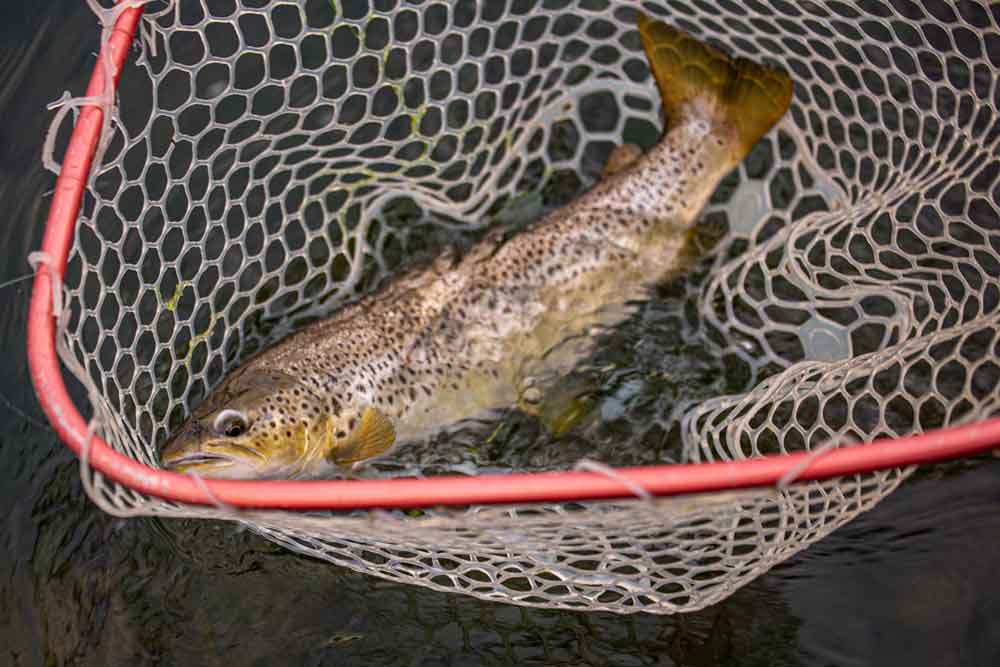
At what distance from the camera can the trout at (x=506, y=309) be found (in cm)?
327

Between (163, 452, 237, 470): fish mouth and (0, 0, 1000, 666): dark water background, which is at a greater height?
(163, 452, 237, 470): fish mouth

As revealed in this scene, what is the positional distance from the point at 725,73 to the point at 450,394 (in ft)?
4.75

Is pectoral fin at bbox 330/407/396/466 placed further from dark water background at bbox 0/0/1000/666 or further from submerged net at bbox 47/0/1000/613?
dark water background at bbox 0/0/1000/666

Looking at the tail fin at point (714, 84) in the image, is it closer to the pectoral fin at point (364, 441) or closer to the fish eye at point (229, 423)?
the pectoral fin at point (364, 441)

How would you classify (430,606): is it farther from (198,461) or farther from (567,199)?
(567,199)

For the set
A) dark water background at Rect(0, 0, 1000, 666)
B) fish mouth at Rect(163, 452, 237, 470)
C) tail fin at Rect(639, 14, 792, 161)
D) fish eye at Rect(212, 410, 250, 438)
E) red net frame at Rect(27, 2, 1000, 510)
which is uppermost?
tail fin at Rect(639, 14, 792, 161)

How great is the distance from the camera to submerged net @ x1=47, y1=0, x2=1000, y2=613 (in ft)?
11.3

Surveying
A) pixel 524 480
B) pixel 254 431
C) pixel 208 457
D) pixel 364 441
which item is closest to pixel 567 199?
pixel 364 441

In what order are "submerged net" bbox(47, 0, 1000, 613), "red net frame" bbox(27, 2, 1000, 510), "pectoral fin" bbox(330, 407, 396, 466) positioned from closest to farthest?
1. "red net frame" bbox(27, 2, 1000, 510)
2. "pectoral fin" bbox(330, 407, 396, 466)
3. "submerged net" bbox(47, 0, 1000, 613)

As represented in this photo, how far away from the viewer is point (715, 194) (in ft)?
13.0

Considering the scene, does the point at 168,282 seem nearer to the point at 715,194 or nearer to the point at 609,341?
the point at 609,341

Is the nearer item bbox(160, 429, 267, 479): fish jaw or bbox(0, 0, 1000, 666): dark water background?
bbox(160, 429, 267, 479): fish jaw

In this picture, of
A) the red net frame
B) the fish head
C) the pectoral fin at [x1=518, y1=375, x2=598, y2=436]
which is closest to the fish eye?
the fish head

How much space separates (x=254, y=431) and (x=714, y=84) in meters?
1.92
